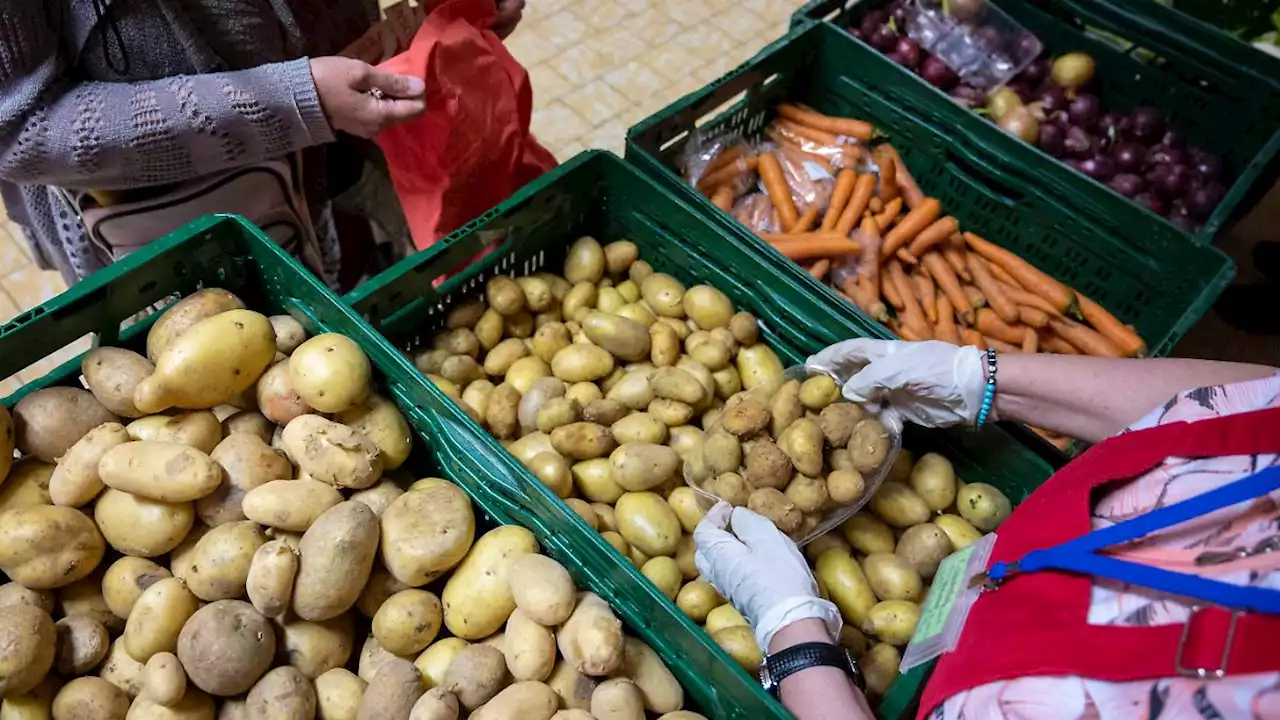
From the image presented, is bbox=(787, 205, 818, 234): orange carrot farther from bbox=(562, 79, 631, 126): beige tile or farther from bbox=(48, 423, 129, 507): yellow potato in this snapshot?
bbox=(48, 423, 129, 507): yellow potato

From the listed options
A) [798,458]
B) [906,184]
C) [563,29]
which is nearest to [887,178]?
[906,184]

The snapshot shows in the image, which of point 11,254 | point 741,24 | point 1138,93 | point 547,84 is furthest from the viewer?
point 741,24

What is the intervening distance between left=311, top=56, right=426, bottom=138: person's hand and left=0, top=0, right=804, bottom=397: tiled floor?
4.44ft

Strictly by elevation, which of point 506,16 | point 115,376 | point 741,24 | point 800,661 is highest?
point 506,16

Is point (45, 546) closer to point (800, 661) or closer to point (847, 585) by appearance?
point (800, 661)

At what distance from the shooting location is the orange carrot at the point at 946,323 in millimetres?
1869

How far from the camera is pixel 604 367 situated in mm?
1530

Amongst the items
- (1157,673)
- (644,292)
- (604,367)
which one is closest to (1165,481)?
(1157,673)

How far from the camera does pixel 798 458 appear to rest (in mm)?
1308

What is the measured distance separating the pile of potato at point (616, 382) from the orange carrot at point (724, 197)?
0.36 m

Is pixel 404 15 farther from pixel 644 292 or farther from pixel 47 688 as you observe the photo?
pixel 47 688

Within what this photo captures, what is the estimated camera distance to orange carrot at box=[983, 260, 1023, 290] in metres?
1.97

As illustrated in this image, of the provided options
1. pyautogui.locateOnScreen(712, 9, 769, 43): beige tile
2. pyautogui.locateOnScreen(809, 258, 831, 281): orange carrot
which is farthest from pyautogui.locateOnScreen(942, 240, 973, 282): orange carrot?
pyautogui.locateOnScreen(712, 9, 769, 43): beige tile

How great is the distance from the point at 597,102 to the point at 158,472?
7.15 feet
